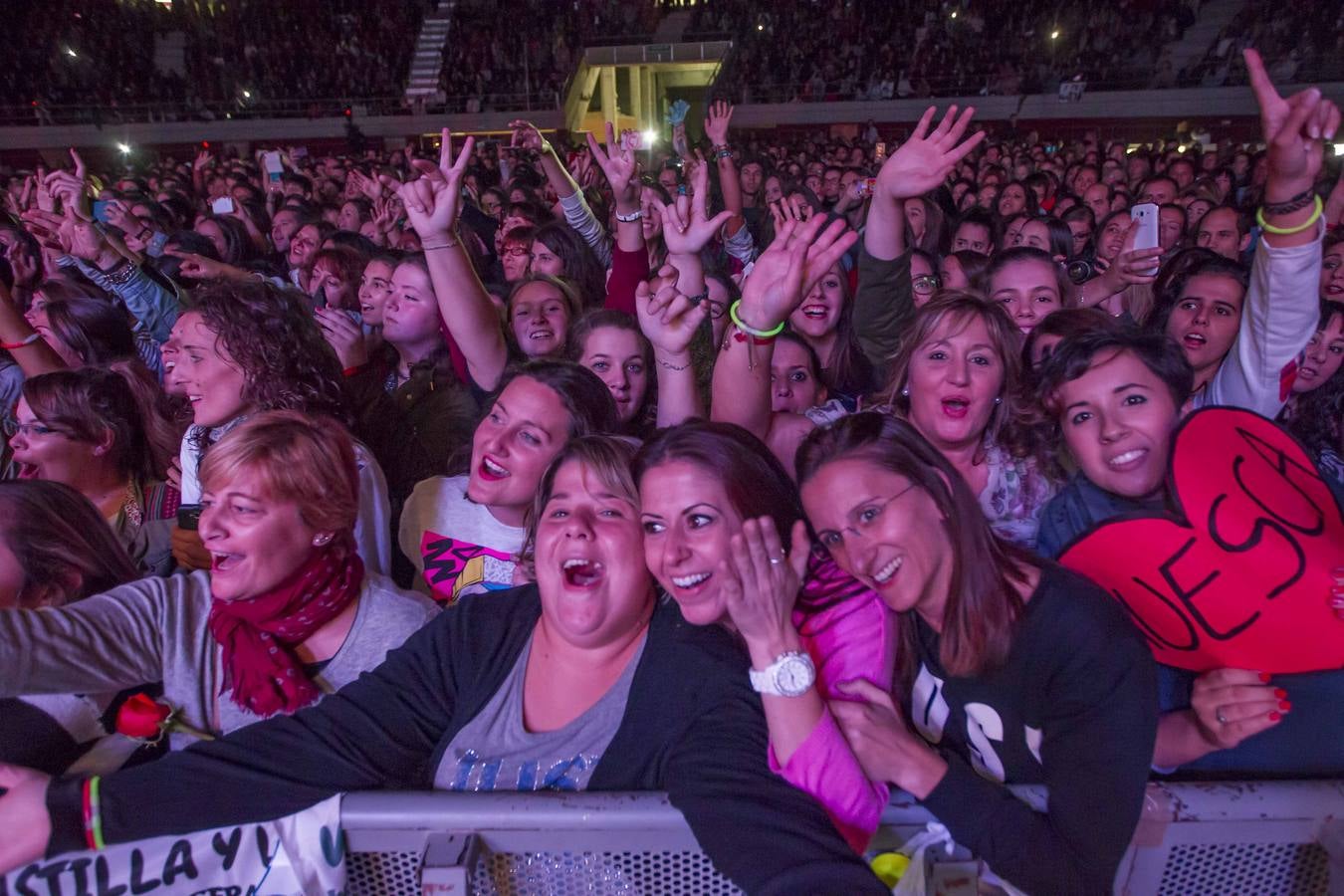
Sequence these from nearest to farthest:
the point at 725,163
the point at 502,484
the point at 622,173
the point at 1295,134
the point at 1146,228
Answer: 1. the point at 1295,134
2. the point at 502,484
3. the point at 1146,228
4. the point at 622,173
5. the point at 725,163

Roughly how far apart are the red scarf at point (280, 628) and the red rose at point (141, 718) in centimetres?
12

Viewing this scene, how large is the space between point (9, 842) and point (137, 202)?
6.95 meters

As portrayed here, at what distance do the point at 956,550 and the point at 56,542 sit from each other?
183cm

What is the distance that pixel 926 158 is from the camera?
2.37m

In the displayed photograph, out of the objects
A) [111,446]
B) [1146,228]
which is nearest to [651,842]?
[111,446]

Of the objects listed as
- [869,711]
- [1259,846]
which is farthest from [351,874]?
[1259,846]

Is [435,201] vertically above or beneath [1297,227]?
above

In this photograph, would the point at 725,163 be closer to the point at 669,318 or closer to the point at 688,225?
the point at 688,225

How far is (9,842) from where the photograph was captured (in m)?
1.20

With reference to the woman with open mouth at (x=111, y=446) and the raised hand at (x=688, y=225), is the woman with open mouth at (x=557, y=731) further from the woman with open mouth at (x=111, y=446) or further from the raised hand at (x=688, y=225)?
the woman with open mouth at (x=111, y=446)

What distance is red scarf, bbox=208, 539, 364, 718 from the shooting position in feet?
4.97

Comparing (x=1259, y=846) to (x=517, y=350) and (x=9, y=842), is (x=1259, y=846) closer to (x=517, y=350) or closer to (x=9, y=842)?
(x=9, y=842)

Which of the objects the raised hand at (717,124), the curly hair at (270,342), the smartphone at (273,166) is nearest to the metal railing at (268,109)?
the smartphone at (273,166)

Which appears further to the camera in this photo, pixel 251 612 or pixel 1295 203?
pixel 1295 203
